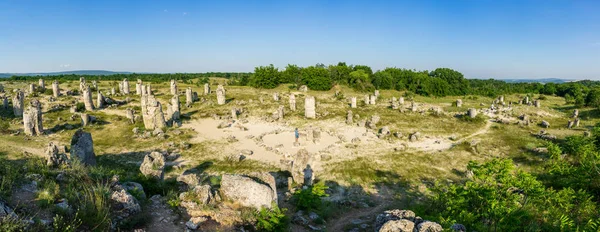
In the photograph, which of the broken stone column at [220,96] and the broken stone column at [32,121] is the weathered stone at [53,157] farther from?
the broken stone column at [220,96]

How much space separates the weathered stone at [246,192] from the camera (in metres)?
9.91

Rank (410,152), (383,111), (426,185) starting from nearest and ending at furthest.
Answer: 1. (426,185)
2. (410,152)
3. (383,111)

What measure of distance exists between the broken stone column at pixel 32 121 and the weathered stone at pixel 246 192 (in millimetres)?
24483

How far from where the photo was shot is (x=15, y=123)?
28.6m

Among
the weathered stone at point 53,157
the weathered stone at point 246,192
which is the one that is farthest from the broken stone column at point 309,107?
the weathered stone at point 246,192

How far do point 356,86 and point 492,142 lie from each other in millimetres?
38642

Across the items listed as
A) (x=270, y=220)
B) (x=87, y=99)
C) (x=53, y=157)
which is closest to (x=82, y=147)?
(x=53, y=157)

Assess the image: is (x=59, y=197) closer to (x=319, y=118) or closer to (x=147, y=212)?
(x=147, y=212)

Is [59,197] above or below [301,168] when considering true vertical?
above

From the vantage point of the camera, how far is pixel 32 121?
2503 centimetres

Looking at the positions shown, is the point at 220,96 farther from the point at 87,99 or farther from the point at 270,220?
the point at 270,220

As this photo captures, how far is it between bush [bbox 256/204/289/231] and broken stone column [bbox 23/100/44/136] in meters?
26.0

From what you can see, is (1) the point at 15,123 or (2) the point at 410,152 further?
(1) the point at 15,123

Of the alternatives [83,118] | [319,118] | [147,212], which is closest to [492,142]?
[319,118]
